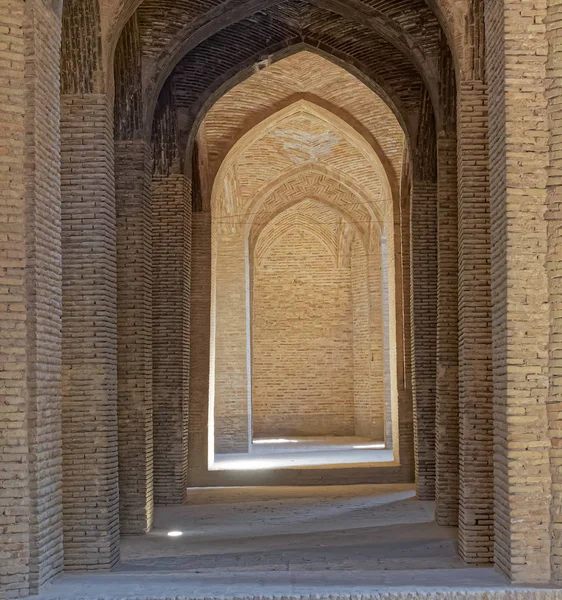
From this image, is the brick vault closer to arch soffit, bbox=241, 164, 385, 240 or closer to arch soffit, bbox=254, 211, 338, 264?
arch soffit, bbox=241, 164, 385, 240

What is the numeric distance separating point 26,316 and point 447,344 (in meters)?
5.46

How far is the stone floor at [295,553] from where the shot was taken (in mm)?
6812

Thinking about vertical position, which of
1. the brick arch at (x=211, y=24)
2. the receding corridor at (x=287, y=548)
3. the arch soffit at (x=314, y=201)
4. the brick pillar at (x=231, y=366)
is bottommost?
the receding corridor at (x=287, y=548)

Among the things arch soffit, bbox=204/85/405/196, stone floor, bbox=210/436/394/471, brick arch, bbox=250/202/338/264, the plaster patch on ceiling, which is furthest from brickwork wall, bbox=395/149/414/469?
brick arch, bbox=250/202/338/264

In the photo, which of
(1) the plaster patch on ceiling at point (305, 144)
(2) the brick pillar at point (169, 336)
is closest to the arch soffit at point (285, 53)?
(2) the brick pillar at point (169, 336)

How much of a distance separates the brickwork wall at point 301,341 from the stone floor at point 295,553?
10.1 metres

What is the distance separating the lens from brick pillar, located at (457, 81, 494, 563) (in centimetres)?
881

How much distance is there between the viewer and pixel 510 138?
695 cm

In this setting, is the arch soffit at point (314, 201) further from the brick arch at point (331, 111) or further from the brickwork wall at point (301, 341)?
the brick arch at point (331, 111)

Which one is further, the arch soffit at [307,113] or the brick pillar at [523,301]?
the arch soffit at [307,113]

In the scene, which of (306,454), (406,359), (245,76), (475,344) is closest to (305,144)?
(245,76)

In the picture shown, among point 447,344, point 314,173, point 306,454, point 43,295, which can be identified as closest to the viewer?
point 43,295

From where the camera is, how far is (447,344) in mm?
10898

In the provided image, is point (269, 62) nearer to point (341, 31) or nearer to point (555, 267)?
point (341, 31)
